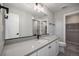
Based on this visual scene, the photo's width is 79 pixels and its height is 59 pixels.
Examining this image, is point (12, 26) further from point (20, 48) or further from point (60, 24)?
point (60, 24)

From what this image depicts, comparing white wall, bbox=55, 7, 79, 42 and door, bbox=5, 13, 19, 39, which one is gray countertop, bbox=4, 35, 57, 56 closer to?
door, bbox=5, 13, 19, 39

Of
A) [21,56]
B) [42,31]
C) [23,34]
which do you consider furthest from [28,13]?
[21,56]

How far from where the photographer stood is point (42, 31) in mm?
2277

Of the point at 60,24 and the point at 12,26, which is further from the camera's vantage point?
the point at 60,24

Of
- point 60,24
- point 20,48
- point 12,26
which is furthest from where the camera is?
point 60,24

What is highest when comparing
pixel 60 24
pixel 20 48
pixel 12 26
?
pixel 60 24

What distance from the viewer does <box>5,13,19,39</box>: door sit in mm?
1064

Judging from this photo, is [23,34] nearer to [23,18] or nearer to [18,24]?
[18,24]

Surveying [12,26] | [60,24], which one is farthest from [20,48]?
[60,24]

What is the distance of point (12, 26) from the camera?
116 cm

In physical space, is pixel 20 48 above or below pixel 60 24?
below

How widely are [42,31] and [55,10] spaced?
1.03 meters

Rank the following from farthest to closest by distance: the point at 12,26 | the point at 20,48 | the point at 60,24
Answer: the point at 60,24 < the point at 12,26 < the point at 20,48

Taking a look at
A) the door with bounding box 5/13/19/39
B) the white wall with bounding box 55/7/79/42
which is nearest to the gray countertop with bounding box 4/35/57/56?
the door with bounding box 5/13/19/39
